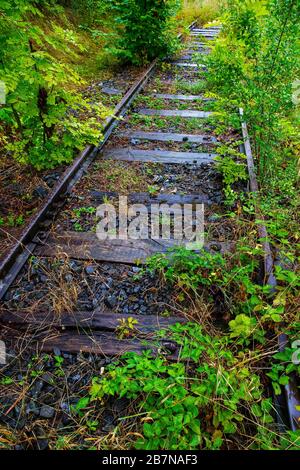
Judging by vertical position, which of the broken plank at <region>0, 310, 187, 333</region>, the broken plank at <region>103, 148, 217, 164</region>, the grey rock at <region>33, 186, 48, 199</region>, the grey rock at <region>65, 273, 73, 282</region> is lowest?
the broken plank at <region>0, 310, 187, 333</region>

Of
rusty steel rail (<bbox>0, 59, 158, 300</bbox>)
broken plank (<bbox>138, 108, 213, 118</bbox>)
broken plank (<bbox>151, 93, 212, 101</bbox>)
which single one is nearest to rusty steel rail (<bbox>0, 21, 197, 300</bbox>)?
rusty steel rail (<bbox>0, 59, 158, 300</bbox>)

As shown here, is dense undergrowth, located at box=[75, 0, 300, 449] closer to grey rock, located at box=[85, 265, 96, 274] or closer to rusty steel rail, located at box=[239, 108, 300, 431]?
rusty steel rail, located at box=[239, 108, 300, 431]

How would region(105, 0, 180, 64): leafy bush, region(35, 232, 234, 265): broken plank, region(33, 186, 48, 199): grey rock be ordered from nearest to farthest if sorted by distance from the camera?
region(35, 232, 234, 265): broken plank < region(33, 186, 48, 199): grey rock < region(105, 0, 180, 64): leafy bush

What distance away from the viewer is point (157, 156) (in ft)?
16.2

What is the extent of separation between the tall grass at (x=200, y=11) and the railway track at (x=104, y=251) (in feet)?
35.3

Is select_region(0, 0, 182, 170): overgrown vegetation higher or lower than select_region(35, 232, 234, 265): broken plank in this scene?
higher

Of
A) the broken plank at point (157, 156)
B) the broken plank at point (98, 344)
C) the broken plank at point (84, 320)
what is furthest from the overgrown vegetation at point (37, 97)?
the broken plank at point (98, 344)

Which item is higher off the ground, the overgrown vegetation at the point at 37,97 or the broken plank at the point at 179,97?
the broken plank at the point at 179,97

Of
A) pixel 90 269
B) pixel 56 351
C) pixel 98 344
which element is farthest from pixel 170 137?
pixel 56 351

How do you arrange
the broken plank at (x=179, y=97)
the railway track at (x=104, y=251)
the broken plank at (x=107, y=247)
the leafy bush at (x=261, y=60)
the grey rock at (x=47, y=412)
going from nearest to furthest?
the grey rock at (x=47, y=412) → the railway track at (x=104, y=251) → the broken plank at (x=107, y=247) → the leafy bush at (x=261, y=60) → the broken plank at (x=179, y=97)

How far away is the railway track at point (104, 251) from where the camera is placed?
8.64 ft

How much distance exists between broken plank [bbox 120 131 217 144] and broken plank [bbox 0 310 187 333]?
3.39 meters

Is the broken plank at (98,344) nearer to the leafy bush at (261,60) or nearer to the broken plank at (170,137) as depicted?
the leafy bush at (261,60)

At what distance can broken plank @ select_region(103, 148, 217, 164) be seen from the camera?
190 inches
